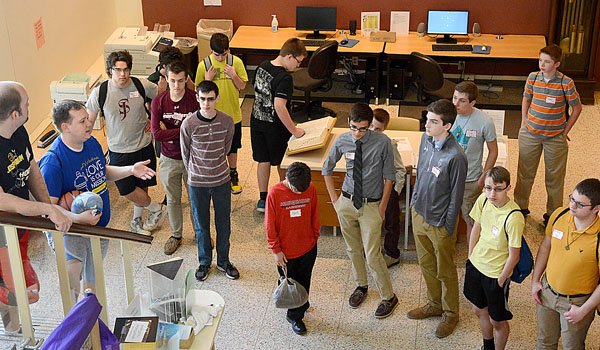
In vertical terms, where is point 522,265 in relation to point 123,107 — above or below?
below

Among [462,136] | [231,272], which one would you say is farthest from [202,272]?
[462,136]

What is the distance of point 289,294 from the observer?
468 cm

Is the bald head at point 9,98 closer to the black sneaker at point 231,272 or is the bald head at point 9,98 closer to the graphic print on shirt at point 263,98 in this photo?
the black sneaker at point 231,272

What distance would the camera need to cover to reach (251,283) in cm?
Answer: 548

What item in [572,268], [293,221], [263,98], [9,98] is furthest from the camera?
[263,98]

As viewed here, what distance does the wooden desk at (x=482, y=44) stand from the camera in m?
8.37

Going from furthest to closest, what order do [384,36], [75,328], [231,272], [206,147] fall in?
[384,36] < [231,272] < [206,147] < [75,328]

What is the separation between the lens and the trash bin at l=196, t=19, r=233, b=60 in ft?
30.0

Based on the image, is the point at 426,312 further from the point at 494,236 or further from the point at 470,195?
the point at 494,236

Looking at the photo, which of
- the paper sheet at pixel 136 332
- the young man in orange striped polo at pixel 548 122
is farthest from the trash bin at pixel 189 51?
the paper sheet at pixel 136 332

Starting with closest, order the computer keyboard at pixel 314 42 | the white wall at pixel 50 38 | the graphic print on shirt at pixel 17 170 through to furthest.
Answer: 1. the graphic print on shirt at pixel 17 170
2. the white wall at pixel 50 38
3. the computer keyboard at pixel 314 42

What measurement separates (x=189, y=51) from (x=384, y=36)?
2.52 meters

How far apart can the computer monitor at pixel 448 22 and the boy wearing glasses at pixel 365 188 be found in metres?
4.49

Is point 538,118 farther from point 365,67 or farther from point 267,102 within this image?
point 365,67
